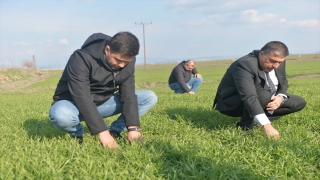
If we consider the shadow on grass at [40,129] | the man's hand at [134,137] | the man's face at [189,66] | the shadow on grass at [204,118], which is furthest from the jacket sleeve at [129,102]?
the man's face at [189,66]

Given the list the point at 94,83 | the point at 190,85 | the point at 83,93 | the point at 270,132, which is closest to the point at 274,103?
the point at 270,132

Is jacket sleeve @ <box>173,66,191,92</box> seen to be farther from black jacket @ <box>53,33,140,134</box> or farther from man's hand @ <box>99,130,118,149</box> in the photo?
man's hand @ <box>99,130,118,149</box>

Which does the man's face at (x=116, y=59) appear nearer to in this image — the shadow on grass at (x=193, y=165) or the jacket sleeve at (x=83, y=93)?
the jacket sleeve at (x=83, y=93)

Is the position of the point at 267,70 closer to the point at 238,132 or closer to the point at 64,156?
the point at 238,132

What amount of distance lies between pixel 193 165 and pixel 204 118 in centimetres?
268

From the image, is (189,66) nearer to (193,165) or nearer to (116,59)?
(116,59)

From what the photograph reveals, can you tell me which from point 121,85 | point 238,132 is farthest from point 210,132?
point 121,85

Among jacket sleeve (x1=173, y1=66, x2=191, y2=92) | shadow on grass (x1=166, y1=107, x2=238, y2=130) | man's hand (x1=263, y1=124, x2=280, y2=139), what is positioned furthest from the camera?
jacket sleeve (x1=173, y1=66, x2=191, y2=92)

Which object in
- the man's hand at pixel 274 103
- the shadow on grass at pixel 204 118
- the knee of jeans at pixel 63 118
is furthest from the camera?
the shadow on grass at pixel 204 118

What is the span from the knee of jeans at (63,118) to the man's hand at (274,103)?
2.76m

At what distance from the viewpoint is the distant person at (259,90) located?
414cm

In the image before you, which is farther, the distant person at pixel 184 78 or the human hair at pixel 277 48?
the distant person at pixel 184 78

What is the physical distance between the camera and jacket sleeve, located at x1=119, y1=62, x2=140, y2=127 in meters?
3.91

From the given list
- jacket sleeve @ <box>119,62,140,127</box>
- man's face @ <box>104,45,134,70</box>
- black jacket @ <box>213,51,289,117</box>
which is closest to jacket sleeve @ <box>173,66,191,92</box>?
black jacket @ <box>213,51,289,117</box>
